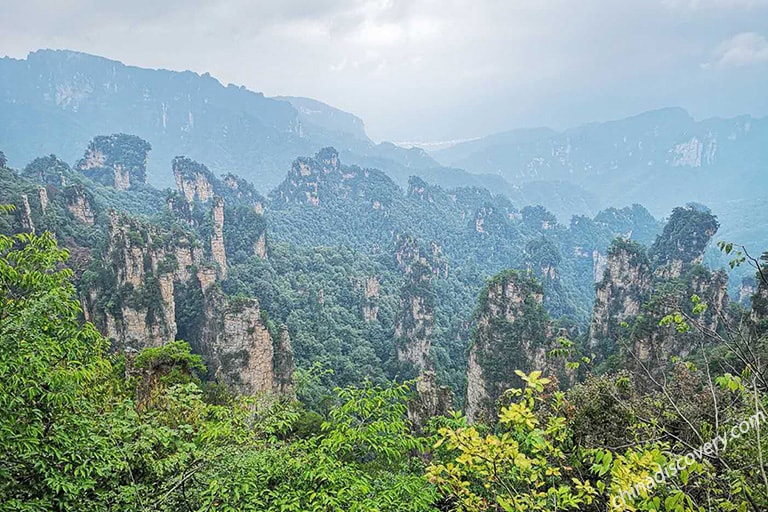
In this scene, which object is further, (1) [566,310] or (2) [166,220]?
(1) [566,310]

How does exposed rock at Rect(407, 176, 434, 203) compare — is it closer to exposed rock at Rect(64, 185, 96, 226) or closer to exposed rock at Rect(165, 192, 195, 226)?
exposed rock at Rect(165, 192, 195, 226)

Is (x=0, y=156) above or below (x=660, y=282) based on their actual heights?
above

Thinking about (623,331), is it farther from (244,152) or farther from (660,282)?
(244,152)

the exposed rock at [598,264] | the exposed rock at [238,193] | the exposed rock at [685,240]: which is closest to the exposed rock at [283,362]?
the exposed rock at [685,240]

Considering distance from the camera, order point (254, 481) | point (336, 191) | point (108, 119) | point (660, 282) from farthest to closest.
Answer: point (108, 119)
point (336, 191)
point (660, 282)
point (254, 481)

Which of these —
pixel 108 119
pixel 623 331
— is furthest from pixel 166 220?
pixel 108 119

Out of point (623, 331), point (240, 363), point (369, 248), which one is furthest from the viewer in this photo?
point (369, 248)
